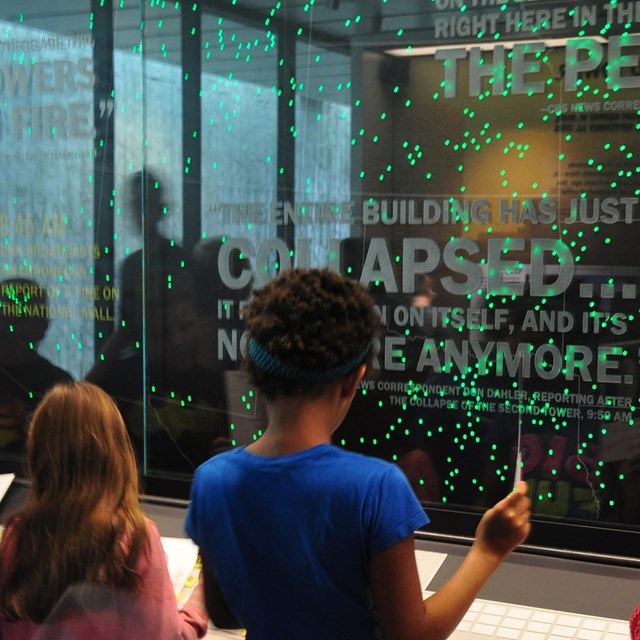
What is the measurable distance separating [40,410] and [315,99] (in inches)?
46.9

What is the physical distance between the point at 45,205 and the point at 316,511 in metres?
1.93

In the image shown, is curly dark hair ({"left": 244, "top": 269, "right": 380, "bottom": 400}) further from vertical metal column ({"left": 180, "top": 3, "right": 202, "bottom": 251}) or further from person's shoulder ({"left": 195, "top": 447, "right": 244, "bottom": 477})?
vertical metal column ({"left": 180, "top": 3, "right": 202, "bottom": 251})

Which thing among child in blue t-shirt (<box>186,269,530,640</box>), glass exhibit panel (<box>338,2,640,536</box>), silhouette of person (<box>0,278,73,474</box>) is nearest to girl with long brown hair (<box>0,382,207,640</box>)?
child in blue t-shirt (<box>186,269,530,640</box>)

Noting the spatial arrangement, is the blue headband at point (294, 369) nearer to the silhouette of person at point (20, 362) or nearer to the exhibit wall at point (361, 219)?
the exhibit wall at point (361, 219)

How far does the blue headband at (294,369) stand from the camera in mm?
1328

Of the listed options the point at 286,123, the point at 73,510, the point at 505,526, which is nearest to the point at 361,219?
the point at 286,123

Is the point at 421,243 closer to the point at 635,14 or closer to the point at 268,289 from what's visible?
the point at 635,14

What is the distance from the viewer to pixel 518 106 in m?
2.32

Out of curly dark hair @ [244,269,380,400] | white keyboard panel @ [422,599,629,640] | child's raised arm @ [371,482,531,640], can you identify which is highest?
curly dark hair @ [244,269,380,400]

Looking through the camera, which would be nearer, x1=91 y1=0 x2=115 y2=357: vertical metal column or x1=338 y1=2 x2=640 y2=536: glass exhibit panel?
x1=338 y1=2 x2=640 y2=536: glass exhibit panel

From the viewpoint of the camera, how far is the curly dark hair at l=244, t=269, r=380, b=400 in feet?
4.33

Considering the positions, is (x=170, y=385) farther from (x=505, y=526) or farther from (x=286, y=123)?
(x=505, y=526)

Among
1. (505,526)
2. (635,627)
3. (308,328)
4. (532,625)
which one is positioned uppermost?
(308,328)

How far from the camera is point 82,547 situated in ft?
5.21
